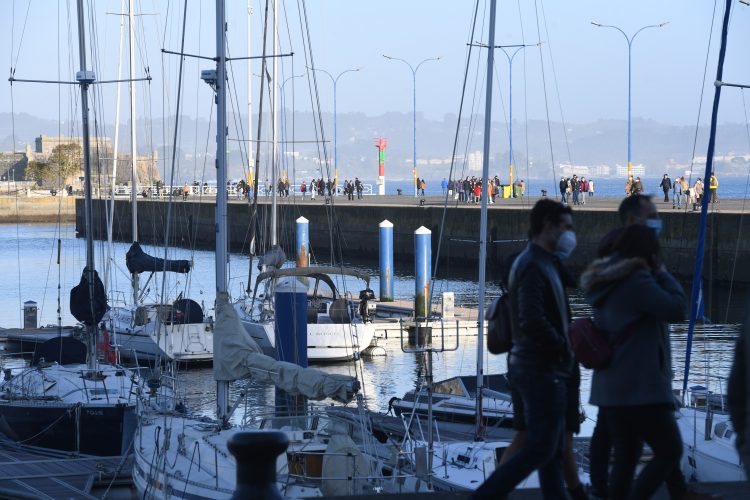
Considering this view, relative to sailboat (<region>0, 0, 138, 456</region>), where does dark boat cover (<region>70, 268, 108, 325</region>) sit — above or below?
above

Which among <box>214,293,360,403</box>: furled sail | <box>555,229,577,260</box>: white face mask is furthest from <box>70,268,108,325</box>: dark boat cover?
<box>555,229,577,260</box>: white face mask

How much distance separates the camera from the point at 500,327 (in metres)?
5.72

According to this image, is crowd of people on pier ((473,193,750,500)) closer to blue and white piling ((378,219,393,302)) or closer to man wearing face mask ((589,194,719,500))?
man wearing face mask ((589,194,719,500))

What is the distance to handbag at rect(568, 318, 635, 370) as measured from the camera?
5.36 meters

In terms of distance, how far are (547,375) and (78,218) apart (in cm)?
7980

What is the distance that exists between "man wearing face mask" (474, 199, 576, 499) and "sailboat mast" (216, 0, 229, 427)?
699cm

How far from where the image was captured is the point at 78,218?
270ft

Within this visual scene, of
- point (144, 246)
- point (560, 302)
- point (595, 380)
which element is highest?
point (560, 302)

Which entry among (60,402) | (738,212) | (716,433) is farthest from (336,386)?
(738,212)

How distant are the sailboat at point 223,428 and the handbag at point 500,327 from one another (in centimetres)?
472

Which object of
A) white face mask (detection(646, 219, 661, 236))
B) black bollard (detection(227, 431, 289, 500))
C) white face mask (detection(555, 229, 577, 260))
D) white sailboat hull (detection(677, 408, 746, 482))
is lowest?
white sailboat hull (detection(677, 408, 746, 482))

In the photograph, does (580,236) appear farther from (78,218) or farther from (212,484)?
(78,218)

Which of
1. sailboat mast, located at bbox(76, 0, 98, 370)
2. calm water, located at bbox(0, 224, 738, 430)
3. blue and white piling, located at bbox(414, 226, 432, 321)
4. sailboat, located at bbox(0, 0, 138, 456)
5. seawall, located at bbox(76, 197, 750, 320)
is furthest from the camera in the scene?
seawall, located at bbox(76, 197, 750, 320)

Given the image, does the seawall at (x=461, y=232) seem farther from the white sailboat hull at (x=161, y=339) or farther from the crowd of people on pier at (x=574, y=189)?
the white sailboat hull at (x=161, y=339)
